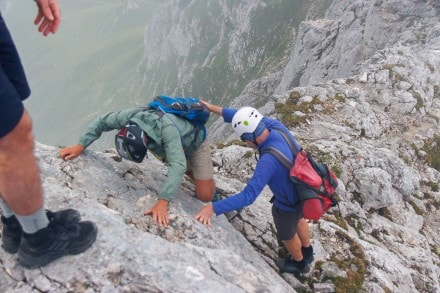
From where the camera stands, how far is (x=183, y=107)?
Answer: 9250 mm

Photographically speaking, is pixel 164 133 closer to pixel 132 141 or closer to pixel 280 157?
pixel 132 141

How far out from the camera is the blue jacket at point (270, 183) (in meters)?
7.67

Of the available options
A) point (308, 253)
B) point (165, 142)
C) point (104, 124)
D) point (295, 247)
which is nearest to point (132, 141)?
point (165, 142)

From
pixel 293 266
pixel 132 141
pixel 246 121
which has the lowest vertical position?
pixel 293 266

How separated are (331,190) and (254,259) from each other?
2.42m

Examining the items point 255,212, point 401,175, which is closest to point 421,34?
point 401,175

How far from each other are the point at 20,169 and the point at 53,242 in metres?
1.76

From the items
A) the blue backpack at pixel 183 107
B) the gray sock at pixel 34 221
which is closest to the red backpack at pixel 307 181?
the blue backpack at pixel 183 107

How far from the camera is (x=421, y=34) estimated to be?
107 feet

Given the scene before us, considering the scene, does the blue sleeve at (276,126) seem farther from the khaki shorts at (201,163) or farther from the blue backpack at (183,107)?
the khaki shorts at (201,163)

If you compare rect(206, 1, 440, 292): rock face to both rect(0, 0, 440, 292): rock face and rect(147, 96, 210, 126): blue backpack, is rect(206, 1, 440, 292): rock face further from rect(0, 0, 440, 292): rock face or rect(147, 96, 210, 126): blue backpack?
rect(147, 96, 210, 126): blue backpack

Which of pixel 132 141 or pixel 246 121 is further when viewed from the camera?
pixel 246 121

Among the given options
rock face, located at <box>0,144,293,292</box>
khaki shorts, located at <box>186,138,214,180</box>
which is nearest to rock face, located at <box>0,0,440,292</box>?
rock face, located at <box>0,144,293,292</box>

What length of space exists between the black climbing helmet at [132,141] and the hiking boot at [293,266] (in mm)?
4502
